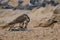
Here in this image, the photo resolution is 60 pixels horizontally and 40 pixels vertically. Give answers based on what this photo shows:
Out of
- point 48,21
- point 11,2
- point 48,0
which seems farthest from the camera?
point 11,2

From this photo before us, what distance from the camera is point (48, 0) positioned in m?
17.5

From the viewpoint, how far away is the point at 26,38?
426cm

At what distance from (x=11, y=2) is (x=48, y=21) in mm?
12676

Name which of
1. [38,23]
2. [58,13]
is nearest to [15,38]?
[38,23]

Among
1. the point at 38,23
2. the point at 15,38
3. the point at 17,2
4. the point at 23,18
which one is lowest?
the point at 17,2

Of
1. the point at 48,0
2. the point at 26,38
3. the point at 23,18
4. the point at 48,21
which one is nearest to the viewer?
the point at 26,38

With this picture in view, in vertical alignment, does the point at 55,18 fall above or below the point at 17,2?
above

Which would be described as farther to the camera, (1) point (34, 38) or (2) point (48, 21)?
(2) point (48, 21)

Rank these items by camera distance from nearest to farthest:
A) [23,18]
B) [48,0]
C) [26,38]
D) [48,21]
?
[26,38] < [23,18] < [48,21] < [48,0]

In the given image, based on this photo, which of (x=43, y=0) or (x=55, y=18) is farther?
(x=43, y=0)

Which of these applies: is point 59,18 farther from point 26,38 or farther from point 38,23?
point 26,38

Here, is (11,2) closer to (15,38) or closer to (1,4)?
(1,4)

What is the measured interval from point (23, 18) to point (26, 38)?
66.6 inches

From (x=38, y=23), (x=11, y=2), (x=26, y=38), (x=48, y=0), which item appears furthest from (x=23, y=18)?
(x=11, y=2)
